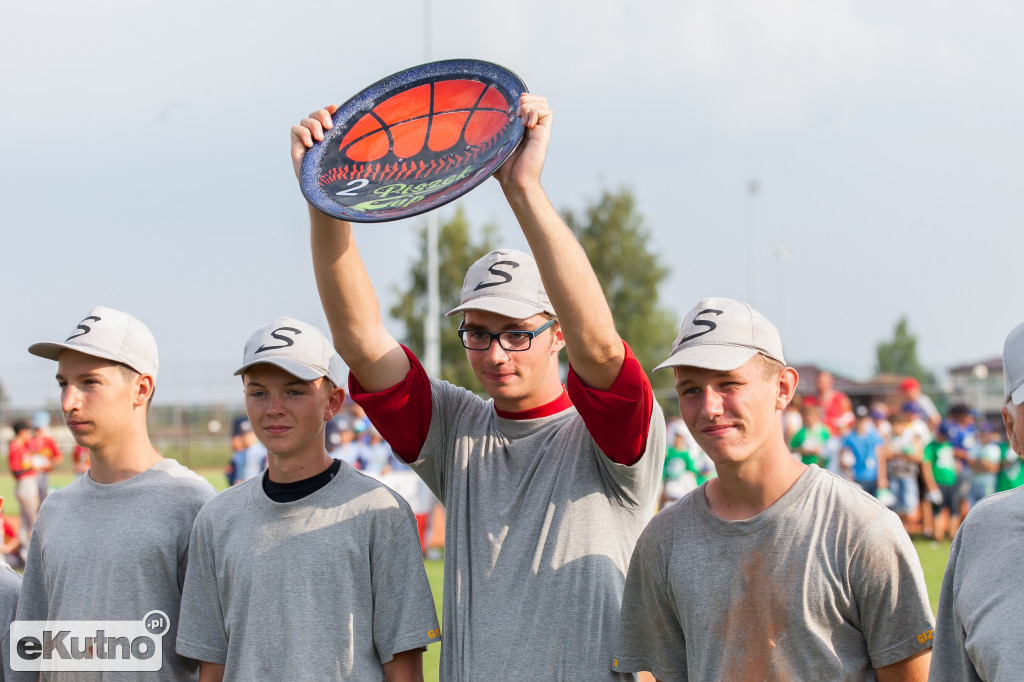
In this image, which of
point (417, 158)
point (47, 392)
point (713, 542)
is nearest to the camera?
point (713, 542)

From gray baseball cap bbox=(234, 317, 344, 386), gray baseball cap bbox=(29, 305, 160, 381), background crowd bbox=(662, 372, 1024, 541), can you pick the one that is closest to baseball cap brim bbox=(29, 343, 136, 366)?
gray baseball cap bbox=(29, 305, 160, 381)

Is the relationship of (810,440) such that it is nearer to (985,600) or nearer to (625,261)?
(985,600)

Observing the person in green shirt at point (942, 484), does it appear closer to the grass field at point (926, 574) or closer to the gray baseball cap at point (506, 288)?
the grass field at point (926, 574)

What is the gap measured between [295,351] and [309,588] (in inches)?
32.8

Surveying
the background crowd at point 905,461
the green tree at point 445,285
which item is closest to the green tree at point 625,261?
the green tree at point 445,285

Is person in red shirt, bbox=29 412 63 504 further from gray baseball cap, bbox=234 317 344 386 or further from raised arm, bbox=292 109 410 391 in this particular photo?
raised arm, bbox=292 109 410 391

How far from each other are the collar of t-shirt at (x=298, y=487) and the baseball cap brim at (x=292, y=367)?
0.34 meters

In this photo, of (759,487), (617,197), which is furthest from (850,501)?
(617,197)

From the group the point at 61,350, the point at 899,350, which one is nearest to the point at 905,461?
the point at 61,350

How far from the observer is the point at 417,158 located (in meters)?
3.12

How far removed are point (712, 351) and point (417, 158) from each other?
111 centimetres

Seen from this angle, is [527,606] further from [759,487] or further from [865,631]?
[865,631]

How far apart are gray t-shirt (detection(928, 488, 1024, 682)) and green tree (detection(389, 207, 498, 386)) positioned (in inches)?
1342

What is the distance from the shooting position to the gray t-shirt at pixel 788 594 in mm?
2686
